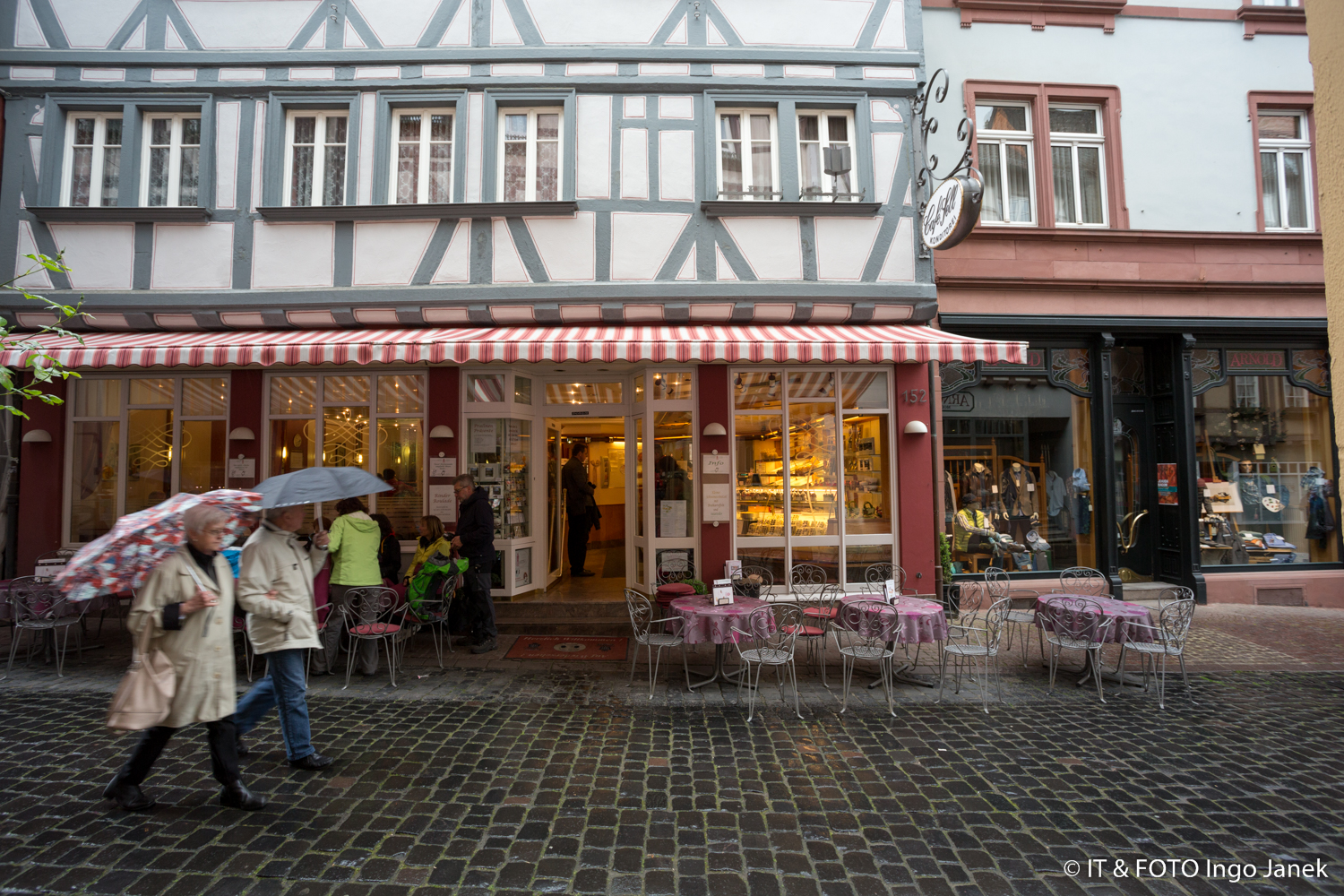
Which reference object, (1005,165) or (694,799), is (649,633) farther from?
(1005,165)

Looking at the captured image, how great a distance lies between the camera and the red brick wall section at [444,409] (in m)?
8.09

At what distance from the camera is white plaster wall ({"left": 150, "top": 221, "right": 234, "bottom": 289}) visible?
782 cm

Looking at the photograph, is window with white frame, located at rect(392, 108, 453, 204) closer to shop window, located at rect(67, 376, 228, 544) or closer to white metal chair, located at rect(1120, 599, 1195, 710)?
shop window, located at rect(67, 376, 228, 544)

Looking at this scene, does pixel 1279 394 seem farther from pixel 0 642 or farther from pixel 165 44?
pixel 0 642

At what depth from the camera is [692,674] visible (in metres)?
6.08

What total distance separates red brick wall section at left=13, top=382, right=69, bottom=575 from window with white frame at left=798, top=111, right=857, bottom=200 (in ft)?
33.1

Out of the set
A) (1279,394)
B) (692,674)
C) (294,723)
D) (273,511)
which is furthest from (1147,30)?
(294,723)

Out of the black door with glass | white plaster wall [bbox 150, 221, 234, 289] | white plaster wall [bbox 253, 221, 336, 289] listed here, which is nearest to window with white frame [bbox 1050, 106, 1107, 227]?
the black door with glass

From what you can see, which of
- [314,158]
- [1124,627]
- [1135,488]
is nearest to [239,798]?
[1124,627]

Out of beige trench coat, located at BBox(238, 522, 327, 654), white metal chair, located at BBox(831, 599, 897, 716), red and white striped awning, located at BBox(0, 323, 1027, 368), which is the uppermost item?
red and white striped awning, located at BBox(0, 323, 1027, 368)

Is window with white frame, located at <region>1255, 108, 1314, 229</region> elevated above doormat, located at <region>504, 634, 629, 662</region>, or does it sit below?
above

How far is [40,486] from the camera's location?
7.96 m

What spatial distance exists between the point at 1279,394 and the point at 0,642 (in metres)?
17.1

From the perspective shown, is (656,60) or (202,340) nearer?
(202,340)
